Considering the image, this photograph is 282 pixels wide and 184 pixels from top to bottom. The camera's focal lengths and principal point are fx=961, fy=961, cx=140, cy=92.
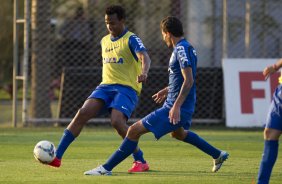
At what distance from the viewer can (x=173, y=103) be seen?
1070 centimetres

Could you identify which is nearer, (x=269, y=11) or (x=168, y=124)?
(x=168, y=124)

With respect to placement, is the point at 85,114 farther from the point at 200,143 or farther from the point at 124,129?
the point at 200,143

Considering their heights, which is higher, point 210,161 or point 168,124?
point 168,124

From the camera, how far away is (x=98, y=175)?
10672 mm

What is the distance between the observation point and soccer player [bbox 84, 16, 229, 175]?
10.5 meters

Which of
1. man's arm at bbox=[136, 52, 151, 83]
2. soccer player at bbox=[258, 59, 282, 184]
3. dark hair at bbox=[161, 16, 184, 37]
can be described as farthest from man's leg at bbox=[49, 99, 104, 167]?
soccer player at bbox=[258, 59, 282, 184]

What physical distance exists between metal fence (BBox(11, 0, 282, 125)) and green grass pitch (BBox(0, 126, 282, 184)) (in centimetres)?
147

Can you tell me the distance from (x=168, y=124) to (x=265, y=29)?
11.9 m

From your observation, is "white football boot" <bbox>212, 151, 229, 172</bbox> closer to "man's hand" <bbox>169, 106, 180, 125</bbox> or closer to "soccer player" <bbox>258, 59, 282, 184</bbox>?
"man's hand" <bbox>169, 106, 180, 125</bbox>

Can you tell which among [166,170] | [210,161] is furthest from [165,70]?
[166,170]

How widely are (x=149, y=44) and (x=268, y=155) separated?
13.3 m

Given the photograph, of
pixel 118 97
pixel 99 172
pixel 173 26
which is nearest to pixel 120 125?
pixel 118 97

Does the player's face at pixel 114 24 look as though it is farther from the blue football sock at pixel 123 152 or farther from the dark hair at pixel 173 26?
the blue football sock at pixel 123 152

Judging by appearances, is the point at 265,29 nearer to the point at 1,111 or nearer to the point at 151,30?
the point at 151,30
